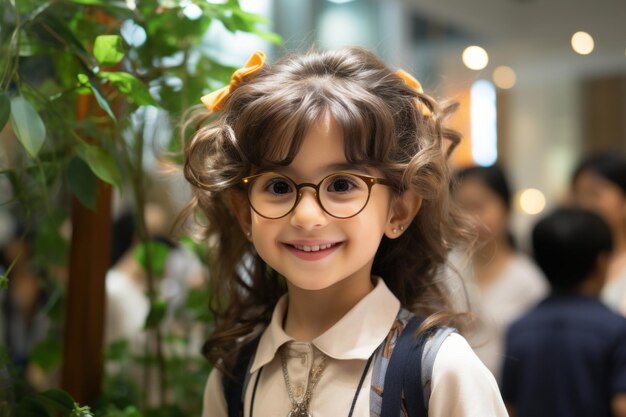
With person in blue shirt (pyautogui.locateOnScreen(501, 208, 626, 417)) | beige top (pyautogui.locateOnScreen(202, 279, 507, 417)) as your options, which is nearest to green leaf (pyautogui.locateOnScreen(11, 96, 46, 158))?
beige top (pyautogui.locateOnScreen(202, 279, 507, 417))

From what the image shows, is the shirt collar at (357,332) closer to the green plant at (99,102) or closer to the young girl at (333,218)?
the young girl at (333,218)

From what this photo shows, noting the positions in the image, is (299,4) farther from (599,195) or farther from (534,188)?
(534,188)

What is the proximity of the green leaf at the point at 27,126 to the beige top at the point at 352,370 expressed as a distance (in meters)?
0.45

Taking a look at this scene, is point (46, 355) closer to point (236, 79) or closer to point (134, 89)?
point (134, 89)

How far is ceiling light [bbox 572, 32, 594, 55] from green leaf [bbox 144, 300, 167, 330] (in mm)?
2353

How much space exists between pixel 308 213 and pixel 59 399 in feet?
1.66

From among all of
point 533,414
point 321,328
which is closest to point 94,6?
point 321,328

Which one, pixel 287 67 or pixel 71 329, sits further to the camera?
pixel 71 329

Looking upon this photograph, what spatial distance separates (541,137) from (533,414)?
377 cm

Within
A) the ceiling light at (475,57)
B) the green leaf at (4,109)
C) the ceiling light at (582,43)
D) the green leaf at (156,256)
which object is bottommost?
the green leaf at (156,256)

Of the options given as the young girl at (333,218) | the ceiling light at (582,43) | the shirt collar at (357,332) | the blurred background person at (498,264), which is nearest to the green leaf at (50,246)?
the young girl at (333,218)

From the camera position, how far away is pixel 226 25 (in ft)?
4.55

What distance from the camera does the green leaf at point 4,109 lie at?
3.55ft

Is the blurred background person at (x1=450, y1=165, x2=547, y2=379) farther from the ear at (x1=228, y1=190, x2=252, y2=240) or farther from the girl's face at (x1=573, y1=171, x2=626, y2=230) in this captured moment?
the ear at (x1=228, y1=190, x2=252, y2=240)
